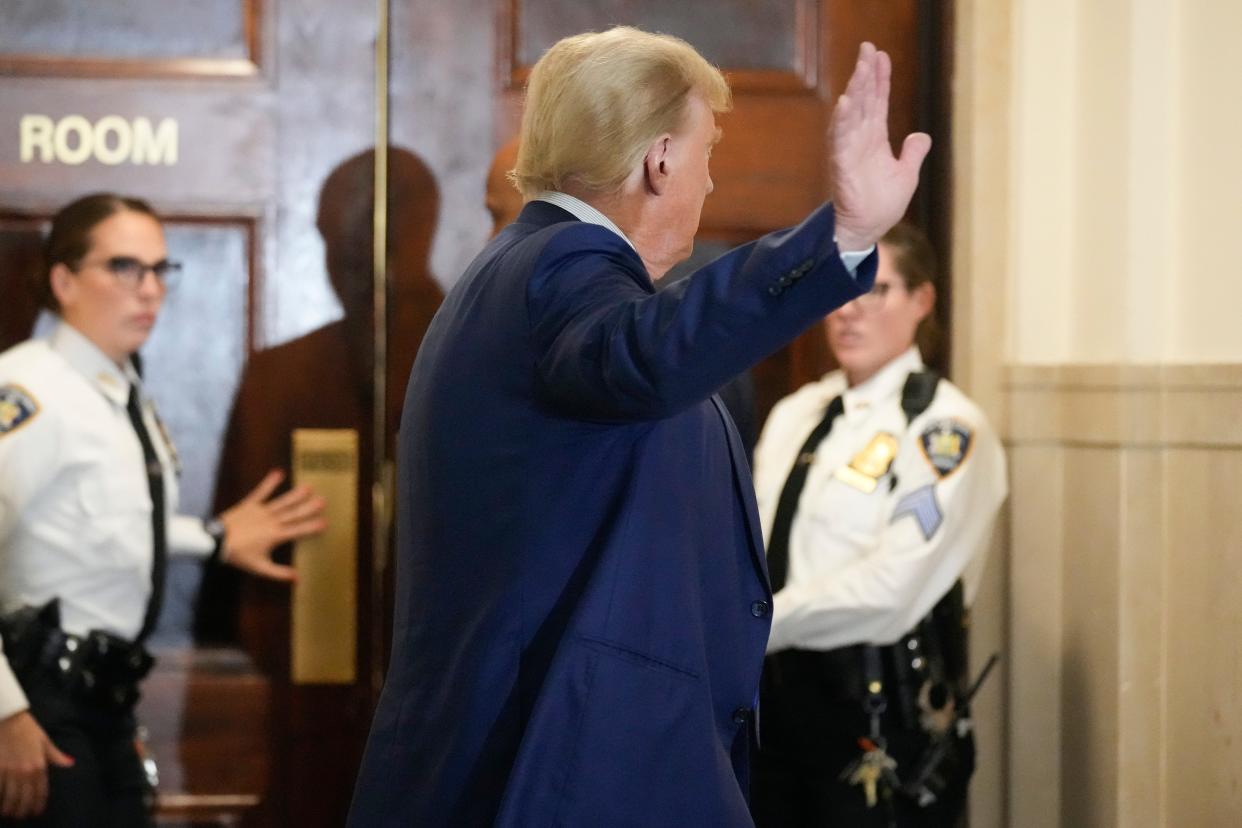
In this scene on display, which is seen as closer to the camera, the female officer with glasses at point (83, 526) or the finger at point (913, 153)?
the finger at point (913, 153)

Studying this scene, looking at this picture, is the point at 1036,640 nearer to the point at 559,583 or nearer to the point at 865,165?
the point at 559,583

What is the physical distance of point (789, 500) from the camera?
106 inches

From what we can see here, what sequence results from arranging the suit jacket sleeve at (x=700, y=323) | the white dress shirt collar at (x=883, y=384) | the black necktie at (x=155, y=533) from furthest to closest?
the white dress shirt collar at (x=883, y=384) < the black necktie at (x=155, y=533) < the suit jacket sleeve at (x=700, y=323)

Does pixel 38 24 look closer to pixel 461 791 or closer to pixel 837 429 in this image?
→ pixel 837 429

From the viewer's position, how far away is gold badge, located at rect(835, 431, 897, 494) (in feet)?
8.65

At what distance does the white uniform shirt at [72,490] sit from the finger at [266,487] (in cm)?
21

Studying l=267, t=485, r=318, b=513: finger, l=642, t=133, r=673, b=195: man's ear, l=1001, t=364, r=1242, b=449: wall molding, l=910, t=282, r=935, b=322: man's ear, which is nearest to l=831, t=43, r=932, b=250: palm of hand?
l=642, t=133, r=673, b=195: man's ear

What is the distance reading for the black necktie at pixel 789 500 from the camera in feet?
8.69

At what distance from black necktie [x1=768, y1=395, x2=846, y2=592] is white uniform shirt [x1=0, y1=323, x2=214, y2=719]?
1.06m

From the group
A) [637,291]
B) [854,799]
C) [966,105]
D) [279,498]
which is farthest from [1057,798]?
[637,291]

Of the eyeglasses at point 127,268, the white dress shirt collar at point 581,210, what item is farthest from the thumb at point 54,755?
the white dress shirt collar at point 581,210

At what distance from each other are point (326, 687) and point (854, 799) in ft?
3.24

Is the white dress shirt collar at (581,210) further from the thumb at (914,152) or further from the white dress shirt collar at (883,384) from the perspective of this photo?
the white dress shirt collar at (883,384)

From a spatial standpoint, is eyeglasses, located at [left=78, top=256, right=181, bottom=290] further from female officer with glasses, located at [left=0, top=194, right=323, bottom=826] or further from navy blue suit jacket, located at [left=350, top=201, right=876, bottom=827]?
navy blue suit jacket, located at [left=350, top=201, right=876, bottom=827]
